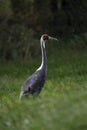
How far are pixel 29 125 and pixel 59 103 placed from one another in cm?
64

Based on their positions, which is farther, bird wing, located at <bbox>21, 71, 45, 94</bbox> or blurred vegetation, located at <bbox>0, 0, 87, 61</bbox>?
blurred vegetation, located at <bbox>0, 0, 87, 61</bbox>

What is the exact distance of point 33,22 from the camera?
1415 inches

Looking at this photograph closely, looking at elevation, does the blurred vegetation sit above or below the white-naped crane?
below

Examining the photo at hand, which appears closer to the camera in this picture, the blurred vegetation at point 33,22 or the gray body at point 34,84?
the gray body at point 34,84

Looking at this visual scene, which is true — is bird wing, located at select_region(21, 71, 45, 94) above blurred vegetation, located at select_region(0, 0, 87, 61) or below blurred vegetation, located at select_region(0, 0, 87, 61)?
above

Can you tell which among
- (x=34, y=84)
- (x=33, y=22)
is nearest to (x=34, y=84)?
(x=34, y=84)

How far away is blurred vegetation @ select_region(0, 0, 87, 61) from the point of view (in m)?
33.7

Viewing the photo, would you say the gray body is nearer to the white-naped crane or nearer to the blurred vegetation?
the white-naped crane

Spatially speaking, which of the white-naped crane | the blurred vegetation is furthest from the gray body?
the blurred vegetation

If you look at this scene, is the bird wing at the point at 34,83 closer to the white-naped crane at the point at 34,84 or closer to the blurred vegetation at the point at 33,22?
the white-naped crane at the point at 34,84

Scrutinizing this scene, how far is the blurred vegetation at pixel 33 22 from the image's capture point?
111 feet

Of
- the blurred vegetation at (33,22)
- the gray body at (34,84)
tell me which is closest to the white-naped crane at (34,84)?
the gray body at (34,84)

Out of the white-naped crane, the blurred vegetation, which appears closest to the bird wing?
the white-naped crane

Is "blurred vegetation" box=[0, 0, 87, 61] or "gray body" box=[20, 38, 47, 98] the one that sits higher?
"gray body" box=[20, 38, 47, 98]
